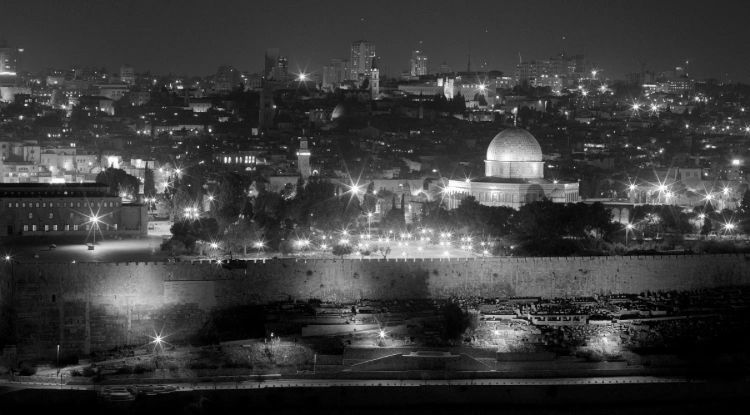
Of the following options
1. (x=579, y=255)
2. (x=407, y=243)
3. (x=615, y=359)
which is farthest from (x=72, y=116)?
(x=615, y=359)

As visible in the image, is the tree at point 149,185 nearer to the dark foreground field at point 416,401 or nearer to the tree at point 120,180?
the tree at point 120,180

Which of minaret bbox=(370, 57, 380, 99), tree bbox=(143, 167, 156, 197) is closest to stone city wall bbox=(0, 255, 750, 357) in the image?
tree bbox=(143, 167, 156, 197)

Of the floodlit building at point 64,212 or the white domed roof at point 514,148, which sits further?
the white domed roof at point 514,148

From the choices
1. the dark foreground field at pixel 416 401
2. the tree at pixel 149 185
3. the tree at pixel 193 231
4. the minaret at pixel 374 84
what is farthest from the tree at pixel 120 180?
the minaret at pixel 374 84

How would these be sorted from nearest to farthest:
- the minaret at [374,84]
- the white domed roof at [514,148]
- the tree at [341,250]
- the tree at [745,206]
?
1. the tree at [341,250]
2. the tree at [745,206]
3. the white domed roof at [514,148]
4. the minaret at [374,84]

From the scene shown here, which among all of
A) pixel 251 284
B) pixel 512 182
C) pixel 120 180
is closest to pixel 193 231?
pixel 251 284

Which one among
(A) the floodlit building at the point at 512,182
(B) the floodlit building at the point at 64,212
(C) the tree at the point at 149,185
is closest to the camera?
(B) the floodlit building at the point at 64,212

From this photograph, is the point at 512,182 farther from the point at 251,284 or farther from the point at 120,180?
the point at 251,284

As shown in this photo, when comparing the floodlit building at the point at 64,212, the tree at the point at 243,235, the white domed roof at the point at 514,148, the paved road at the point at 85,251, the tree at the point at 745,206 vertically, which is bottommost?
the paved road at the point at 85,251
